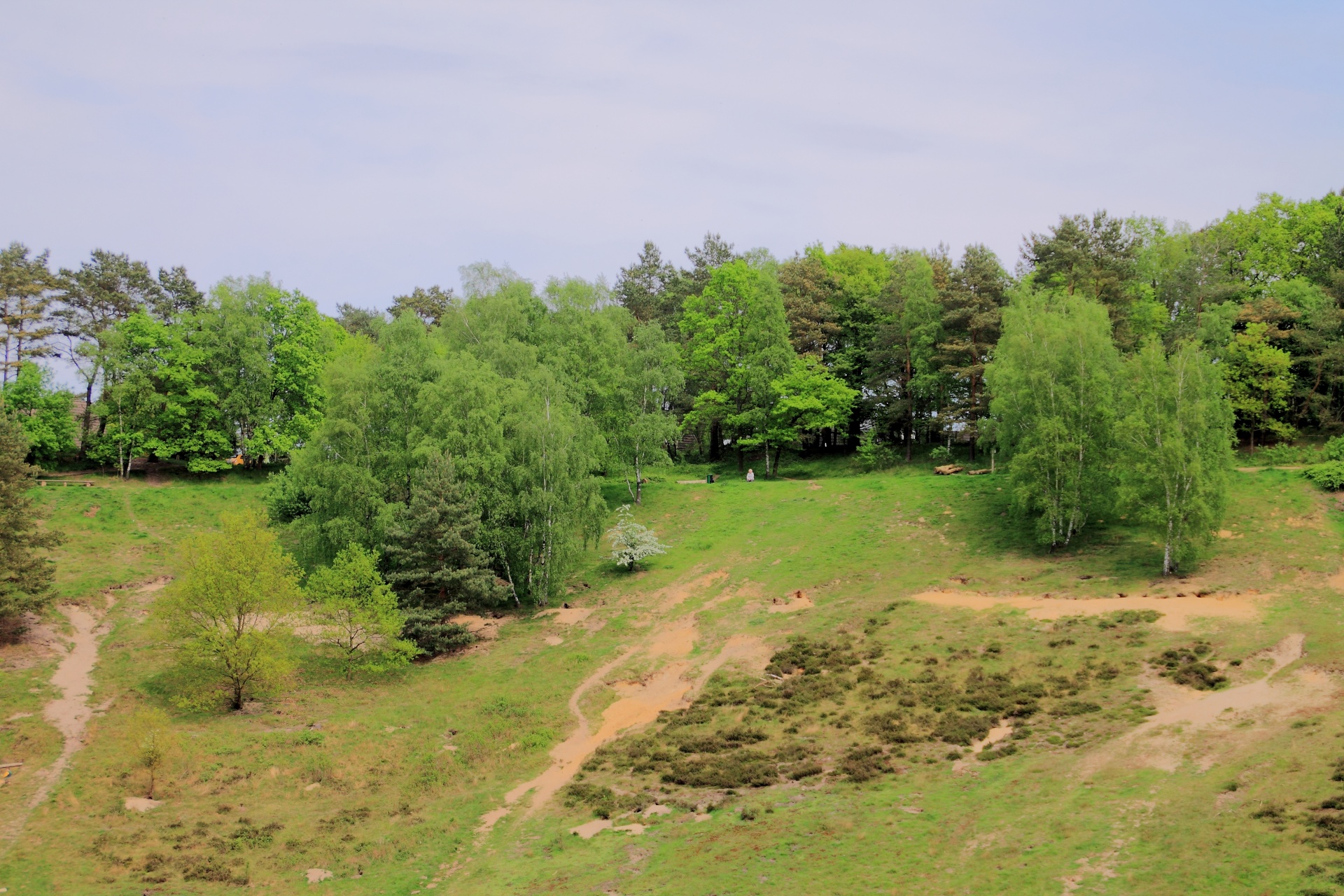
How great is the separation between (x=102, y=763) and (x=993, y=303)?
5803cm

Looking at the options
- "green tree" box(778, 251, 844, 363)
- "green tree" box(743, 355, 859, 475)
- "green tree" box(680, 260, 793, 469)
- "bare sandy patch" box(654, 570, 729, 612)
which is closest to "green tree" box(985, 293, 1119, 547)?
"bare sandy patch" box(654, 570, 729, 612)

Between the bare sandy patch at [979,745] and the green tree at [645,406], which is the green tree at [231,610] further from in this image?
the green tree at [645,406]

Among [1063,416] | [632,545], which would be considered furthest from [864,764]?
[1063,416]

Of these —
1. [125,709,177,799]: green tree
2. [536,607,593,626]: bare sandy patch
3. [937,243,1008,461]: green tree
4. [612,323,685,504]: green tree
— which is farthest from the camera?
[937,243,1008,461]: green tree

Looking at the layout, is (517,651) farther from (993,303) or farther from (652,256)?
(652,256)

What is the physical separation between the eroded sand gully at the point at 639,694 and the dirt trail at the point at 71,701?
14052 mm

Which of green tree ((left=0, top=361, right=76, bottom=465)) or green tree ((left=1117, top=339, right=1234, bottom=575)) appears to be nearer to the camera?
green tree ((left=1117, top=339, right=1234, bottom=575))

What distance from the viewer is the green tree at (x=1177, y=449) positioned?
41281mm

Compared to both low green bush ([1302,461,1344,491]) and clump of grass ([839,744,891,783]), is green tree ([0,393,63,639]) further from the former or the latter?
low green bush ([1302,461,1344,491])

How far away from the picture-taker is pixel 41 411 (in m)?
65.5

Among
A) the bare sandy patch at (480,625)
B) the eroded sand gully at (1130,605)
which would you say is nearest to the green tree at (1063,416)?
the eroded sand gully at (1130,605)

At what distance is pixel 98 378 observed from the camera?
68.3 meters

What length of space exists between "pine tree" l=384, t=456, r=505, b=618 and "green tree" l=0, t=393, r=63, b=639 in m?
14.8

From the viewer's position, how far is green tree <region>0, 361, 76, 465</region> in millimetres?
64000
